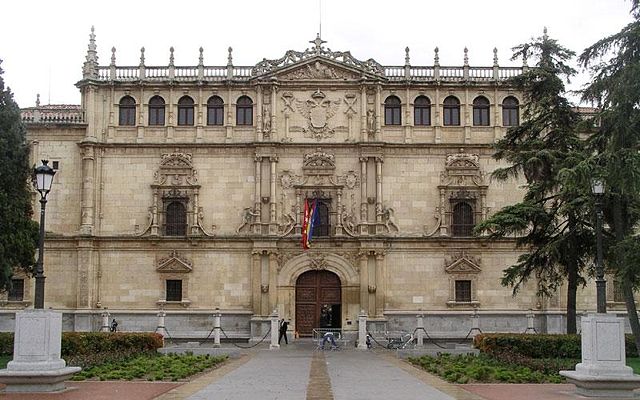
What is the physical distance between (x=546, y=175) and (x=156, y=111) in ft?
79.4

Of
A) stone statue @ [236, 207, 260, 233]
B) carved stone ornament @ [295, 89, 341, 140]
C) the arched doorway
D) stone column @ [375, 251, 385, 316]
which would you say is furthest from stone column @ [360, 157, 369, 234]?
stone statue @ [236, 207, 260, 233]

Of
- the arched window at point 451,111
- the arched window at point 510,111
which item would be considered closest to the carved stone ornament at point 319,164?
the arched window at point 451,111

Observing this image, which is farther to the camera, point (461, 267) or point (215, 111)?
point (215, 111)

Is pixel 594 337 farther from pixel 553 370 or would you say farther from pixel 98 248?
pixel 98 248

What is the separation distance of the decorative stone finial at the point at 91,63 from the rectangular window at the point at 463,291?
81.2ft

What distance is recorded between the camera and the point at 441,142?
50094mm

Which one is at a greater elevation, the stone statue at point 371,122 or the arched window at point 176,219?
the stone statue at point 371,122

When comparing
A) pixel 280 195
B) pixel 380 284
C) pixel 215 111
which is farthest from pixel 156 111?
pixel 380 284

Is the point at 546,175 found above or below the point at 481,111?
below

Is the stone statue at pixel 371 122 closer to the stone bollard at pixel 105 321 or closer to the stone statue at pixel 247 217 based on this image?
the stone statue at pixel 247 217

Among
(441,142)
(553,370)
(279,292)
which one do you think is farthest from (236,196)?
(553,370)

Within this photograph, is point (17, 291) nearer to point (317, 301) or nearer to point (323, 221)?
point (317, 301)

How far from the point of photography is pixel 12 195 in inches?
1476

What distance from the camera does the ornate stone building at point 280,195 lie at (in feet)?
161
